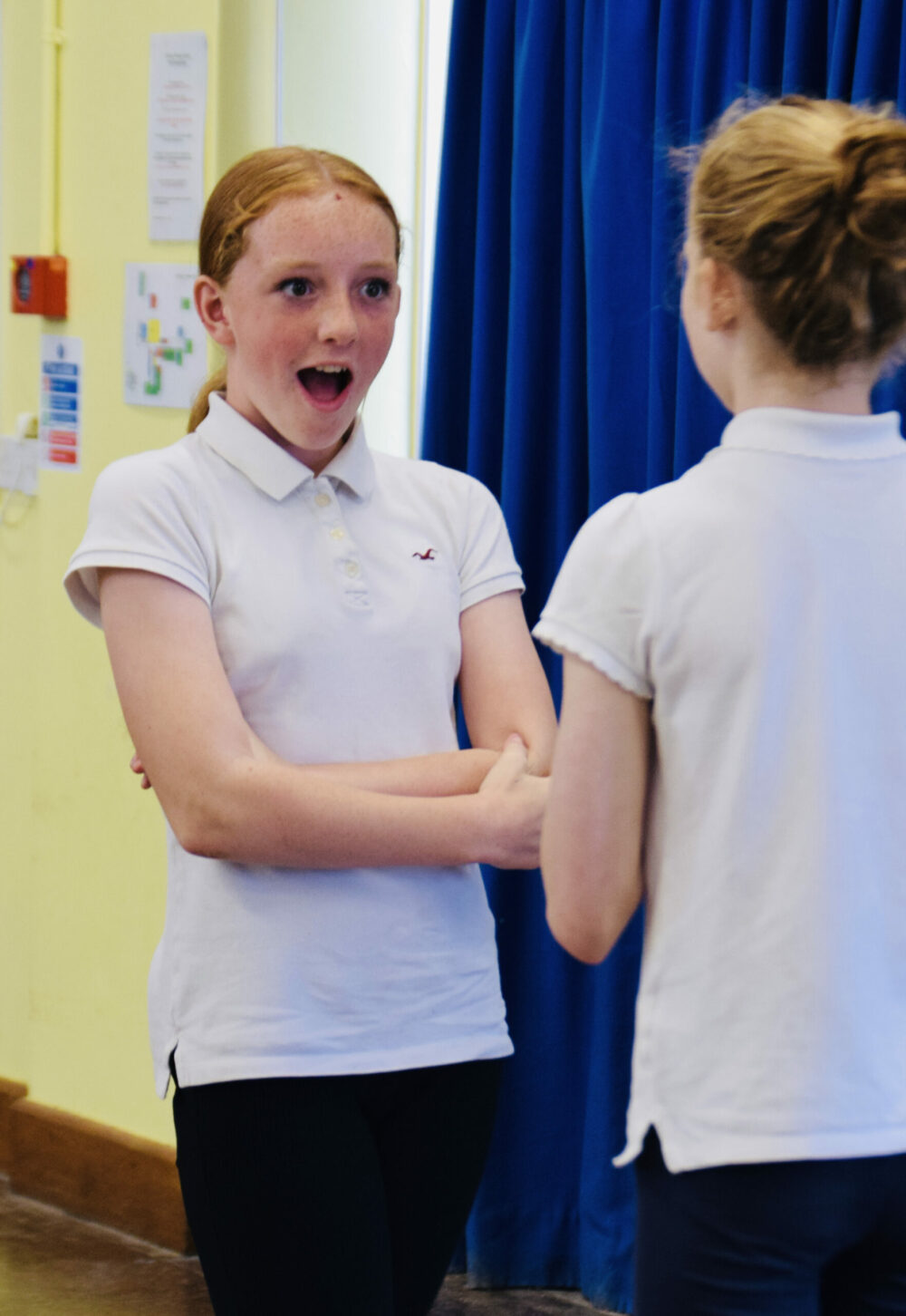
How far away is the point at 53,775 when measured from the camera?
9.18 ft

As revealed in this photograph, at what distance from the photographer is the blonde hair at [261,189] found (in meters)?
1.38

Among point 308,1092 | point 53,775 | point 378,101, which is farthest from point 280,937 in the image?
point 378,101

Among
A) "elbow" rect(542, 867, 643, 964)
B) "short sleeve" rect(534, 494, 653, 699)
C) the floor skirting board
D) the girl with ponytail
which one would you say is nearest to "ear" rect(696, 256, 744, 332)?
the girl with ponytail

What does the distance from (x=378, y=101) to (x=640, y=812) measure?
81.9 inches

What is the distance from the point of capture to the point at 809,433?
890mm

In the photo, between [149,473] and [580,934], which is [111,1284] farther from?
[580,934]

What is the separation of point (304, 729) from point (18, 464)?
177 centimetres

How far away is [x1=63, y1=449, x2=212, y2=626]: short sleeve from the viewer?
128 centimetres

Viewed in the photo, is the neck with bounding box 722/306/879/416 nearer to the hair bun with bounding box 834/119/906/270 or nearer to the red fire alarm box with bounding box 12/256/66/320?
the hair bun with bounding box 834/119/906/270

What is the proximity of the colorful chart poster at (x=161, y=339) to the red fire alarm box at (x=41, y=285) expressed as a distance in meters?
0.15

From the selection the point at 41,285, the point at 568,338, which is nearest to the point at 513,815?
the point at 568,338

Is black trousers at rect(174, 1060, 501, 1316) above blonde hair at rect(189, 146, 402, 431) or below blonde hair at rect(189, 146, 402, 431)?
below

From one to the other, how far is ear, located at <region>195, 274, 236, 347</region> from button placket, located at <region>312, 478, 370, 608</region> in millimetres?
168

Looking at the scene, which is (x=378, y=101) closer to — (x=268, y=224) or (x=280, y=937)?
(x=268, y=224)
